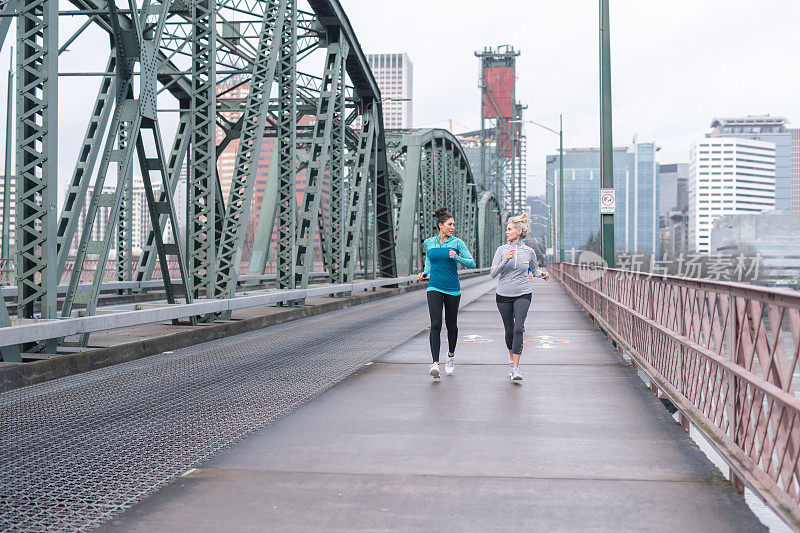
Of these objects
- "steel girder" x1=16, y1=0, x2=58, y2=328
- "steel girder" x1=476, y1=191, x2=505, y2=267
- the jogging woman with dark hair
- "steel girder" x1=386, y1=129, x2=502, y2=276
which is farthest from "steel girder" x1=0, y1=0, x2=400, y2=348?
"steel girder" x1=476, y1=191, x2=505, y2=267

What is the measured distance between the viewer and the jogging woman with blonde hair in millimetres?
9617

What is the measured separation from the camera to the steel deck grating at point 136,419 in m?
5.01

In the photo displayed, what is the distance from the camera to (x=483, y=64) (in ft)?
389

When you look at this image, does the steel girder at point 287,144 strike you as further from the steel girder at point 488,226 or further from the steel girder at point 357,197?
the steel girder at point 488,226

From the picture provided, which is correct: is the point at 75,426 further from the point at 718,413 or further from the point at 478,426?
the point at 718,413

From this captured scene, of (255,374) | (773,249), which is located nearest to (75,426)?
(255,374)

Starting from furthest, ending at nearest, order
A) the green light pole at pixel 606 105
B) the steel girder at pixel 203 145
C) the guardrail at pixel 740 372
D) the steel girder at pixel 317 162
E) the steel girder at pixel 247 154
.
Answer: the steel girder at pixel 317 162 → the green light pole at pixel 606 105 → the steel girder at pixel 247 154 → the steel girder at pixel 203 145 → the guardrail at pixel 740 372

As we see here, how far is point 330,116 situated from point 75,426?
1602 centimetres

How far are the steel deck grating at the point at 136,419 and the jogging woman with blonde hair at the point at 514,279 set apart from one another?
206 cm

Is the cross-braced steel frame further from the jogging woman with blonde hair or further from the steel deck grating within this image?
the jogging woman with blonde hair

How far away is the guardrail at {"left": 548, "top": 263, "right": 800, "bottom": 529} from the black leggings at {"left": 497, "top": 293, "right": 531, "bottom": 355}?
1438 mm

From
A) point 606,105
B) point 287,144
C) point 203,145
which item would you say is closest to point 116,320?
point 203,145

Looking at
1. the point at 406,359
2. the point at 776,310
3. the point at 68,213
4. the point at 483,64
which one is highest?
the point at 483,64

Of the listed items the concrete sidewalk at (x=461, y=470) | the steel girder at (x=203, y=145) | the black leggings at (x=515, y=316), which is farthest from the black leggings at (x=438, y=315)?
the steel girder at (x=203, y=145)
